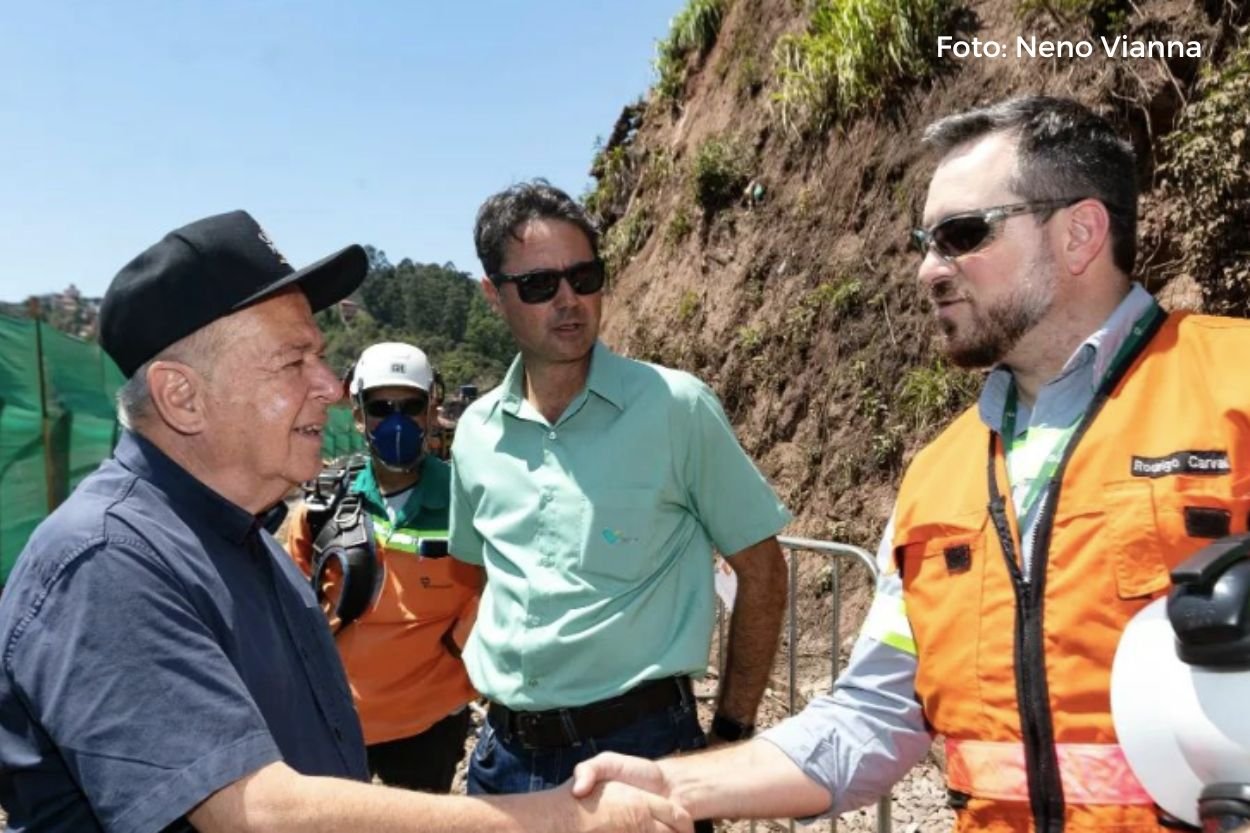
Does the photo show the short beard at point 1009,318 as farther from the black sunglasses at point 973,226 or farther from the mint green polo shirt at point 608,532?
the mint green polo shirt at point 608,532

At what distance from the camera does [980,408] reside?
210 cm

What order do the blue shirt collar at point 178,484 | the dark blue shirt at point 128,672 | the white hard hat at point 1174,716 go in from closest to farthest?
the white hard hat at point 1174,716
the dark blue shirt at point 128,672
the blue shirt collar at point 178,484

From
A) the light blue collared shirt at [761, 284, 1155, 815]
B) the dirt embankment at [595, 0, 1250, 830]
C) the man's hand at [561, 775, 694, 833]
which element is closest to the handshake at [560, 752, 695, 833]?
the man's hand at [561, 775, 694, 833]

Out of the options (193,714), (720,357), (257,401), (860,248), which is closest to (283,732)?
(193,714)

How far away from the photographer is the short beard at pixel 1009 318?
202cm

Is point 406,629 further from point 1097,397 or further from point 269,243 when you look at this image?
point 1097,397

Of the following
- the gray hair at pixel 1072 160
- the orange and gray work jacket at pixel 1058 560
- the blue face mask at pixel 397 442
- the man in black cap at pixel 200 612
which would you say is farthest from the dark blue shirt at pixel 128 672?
the blue face mask at pixel 397 442

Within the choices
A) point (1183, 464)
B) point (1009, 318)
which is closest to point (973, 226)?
point (1009, 318)

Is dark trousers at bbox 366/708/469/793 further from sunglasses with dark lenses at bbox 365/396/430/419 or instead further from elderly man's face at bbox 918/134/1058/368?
elderly man's face at bbox 918/134/1058/368

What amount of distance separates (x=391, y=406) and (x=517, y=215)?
1.19 meters

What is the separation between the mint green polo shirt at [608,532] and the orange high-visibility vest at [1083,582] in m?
0.98

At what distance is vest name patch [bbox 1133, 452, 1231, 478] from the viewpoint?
64.2 inches

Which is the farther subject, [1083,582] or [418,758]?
[418,758]

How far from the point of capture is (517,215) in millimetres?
3133
